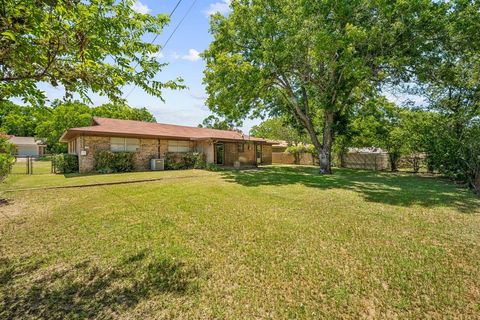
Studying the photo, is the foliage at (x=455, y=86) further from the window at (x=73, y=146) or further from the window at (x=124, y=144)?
the window at (x=73, y=146)

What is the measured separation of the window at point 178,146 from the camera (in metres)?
19.1

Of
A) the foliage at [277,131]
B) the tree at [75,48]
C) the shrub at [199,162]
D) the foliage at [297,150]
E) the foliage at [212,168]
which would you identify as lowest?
the foliage at [212,168]

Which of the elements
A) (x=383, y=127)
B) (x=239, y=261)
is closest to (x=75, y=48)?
(x=239, y=261)

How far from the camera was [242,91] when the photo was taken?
13.8m

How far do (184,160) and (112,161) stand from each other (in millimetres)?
5248

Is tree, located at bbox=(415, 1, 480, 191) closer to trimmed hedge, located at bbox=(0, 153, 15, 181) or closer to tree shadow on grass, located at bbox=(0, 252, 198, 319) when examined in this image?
tree shadow on grass, located at bbox=(0, 252, 198, 319)

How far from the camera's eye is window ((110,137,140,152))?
16203 mm

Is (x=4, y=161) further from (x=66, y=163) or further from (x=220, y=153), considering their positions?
(x=220, y=153)

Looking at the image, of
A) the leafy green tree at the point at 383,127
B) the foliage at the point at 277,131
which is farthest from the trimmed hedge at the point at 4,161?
the foliage at the point at 277,131

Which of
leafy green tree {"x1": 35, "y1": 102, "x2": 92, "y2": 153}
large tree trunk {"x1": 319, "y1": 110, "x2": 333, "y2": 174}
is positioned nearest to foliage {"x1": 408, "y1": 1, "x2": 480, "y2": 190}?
large tree trunk {"x1": 319, "y1": 110, "x2": 333, "y2": 174}

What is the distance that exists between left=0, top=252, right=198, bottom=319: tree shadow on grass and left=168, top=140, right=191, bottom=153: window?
15608mm

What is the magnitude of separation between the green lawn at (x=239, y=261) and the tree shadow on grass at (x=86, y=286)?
2 centimetres

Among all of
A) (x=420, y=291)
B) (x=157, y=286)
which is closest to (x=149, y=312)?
(x=157, y=286)

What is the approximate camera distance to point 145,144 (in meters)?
17.6
